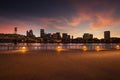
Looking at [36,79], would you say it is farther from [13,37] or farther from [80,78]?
[13,37]

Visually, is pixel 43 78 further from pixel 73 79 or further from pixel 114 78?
pixel 114 78

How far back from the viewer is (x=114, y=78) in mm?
9086

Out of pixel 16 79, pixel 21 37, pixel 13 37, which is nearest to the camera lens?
pixel 16 79

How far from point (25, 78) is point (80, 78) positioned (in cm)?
331

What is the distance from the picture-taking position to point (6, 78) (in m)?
9.01

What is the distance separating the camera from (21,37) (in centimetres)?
13050

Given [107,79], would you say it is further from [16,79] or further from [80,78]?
[16,79]

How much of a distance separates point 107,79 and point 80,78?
1580 mm

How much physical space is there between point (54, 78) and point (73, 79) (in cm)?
115

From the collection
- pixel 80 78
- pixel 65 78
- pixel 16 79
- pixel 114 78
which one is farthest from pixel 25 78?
pixel 114 78

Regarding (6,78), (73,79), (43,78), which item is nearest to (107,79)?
(73,79)

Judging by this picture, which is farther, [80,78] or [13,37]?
[13,37]

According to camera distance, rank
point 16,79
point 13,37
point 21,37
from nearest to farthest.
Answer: point 16,79
point 13,37
point 21,37

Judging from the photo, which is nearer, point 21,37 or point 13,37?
point 13,37
